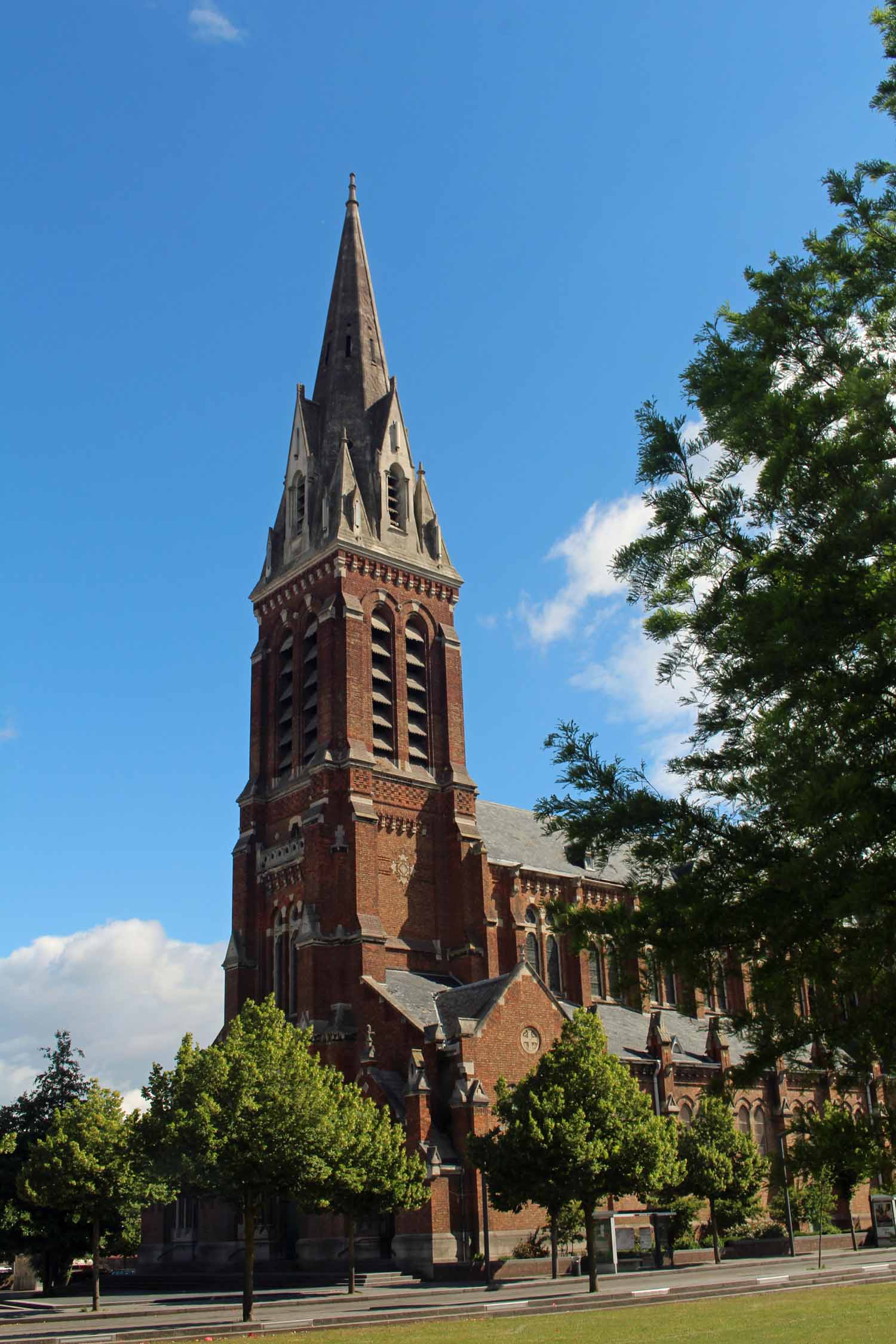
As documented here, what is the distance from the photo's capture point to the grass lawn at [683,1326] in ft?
57.7

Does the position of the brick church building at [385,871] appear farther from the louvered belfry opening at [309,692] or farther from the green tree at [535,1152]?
the green tree at [535,1152]

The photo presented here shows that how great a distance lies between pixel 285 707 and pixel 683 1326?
3500 cm

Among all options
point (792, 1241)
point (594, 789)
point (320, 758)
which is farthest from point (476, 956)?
point (594, 789)

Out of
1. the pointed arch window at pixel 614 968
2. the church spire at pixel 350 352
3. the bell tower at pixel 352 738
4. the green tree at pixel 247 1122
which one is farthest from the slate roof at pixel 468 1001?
the pointed arch window at pixel 614 968

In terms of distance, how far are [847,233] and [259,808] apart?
42.6 m

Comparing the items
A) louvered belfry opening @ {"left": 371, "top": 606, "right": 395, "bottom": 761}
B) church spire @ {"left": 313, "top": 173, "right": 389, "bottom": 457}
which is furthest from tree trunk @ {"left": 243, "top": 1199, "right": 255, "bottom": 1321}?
church spire @ {"left": 313, "top": 173, "right": 389, "bottom": 457}

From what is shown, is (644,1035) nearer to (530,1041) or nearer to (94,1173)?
(530,1041)

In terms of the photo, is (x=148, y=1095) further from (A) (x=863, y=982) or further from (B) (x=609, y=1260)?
(A) (x=863, y=982)

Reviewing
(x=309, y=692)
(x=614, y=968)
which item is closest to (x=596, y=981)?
(x=309, y=692)

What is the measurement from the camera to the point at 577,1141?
103 feet

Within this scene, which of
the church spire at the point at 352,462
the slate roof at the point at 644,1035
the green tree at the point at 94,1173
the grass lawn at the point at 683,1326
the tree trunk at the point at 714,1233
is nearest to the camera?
the grass lawn at the point at 683,1326

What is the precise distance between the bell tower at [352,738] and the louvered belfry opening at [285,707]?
78 mm

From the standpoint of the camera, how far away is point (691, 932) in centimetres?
927

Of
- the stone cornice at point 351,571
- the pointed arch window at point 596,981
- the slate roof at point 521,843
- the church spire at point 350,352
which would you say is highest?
the church spire at point 350,352
